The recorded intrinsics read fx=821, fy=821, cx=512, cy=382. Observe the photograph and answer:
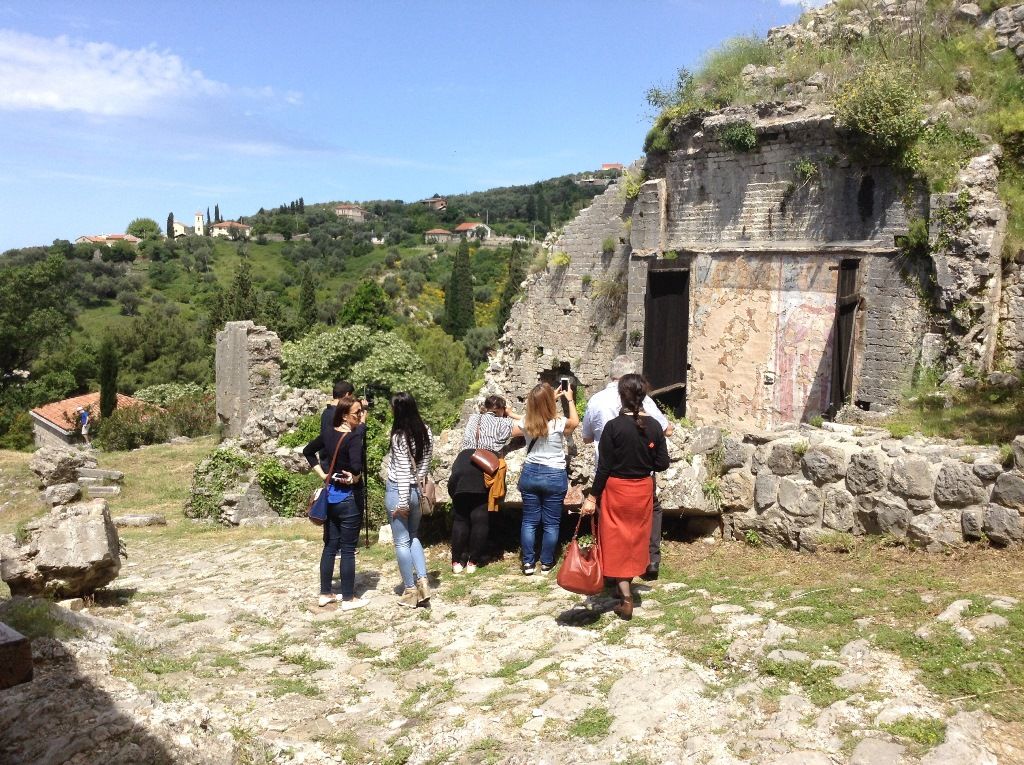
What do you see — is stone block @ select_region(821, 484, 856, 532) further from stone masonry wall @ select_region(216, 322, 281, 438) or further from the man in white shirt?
stone masonry wall @ select_region(216, 322, 281, 438)

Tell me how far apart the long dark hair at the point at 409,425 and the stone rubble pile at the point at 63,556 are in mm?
2481

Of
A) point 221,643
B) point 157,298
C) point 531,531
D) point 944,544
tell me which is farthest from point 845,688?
point 157,298

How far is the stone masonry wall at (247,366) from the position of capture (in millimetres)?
21891

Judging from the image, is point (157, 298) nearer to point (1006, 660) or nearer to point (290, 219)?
point (290, 219)

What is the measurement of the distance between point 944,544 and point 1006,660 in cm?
184

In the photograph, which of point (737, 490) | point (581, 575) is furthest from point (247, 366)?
point (581, 575)

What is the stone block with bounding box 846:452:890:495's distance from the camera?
6133 mm

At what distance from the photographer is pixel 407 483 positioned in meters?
6.27

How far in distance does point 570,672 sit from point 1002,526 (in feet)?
10.5

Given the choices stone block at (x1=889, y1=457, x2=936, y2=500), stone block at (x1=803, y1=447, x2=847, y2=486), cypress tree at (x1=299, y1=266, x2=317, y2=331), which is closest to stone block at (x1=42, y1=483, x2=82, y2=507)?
stone block at (x1=803, y1=447, x2=847, y2=486)

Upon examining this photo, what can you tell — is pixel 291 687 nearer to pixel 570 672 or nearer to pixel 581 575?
pixel 570 672

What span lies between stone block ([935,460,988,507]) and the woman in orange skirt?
213 cm

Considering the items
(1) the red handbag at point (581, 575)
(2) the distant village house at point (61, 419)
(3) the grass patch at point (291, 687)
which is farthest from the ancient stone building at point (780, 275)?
(2) the distant village house at point (61, 419)

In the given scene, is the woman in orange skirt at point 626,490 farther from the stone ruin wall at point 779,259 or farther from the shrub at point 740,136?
the shrub at point 740,136
